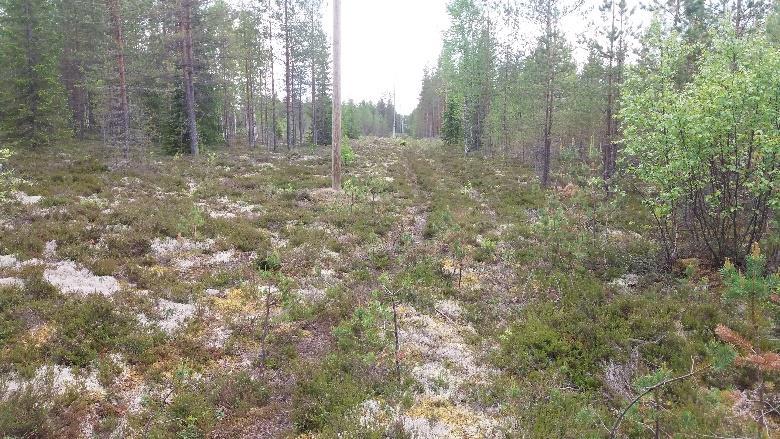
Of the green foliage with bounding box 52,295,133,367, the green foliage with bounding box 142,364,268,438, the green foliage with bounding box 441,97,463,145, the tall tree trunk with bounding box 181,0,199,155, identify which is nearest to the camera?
the green foliage with bounding box 142,364,268,438

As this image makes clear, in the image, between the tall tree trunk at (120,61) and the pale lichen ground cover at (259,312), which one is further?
the tall tree trunk at (120,61)

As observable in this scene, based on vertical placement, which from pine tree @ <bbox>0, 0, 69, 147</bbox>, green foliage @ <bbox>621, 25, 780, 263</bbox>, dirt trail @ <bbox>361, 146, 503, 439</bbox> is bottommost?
dirt trail @ <bbox>361, 146, 503, 439</bbox>

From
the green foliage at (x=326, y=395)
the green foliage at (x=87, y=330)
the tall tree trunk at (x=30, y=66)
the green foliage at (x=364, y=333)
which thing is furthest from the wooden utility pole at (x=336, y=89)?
the tall tree trunk at (x=30, y=66)

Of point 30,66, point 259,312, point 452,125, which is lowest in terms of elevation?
point 259,312

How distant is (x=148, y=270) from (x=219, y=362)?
14.7 feet

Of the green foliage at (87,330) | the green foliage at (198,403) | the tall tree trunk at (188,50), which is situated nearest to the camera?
the green foliage at (198,403)

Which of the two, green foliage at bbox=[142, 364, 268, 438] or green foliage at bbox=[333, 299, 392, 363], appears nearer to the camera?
green foliage at bbox=[142, 364, 268, 438]

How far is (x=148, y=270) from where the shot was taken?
35.0 ft

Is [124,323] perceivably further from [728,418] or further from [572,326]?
[728,418]

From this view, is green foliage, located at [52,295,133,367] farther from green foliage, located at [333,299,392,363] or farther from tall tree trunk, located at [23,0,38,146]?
tall tree trunk, located at [23,0,38,146]

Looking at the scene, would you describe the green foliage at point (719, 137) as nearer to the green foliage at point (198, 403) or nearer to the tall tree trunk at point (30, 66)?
the green foliage at point (198, 403)

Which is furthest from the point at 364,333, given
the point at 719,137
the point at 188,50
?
the point at 188,50

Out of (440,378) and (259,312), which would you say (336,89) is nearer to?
(259,312)

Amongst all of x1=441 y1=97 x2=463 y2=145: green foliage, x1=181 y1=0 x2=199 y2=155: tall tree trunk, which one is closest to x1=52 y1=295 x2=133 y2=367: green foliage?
x1=181 y1=0 x2=199 y2=155: tall tree trunk
